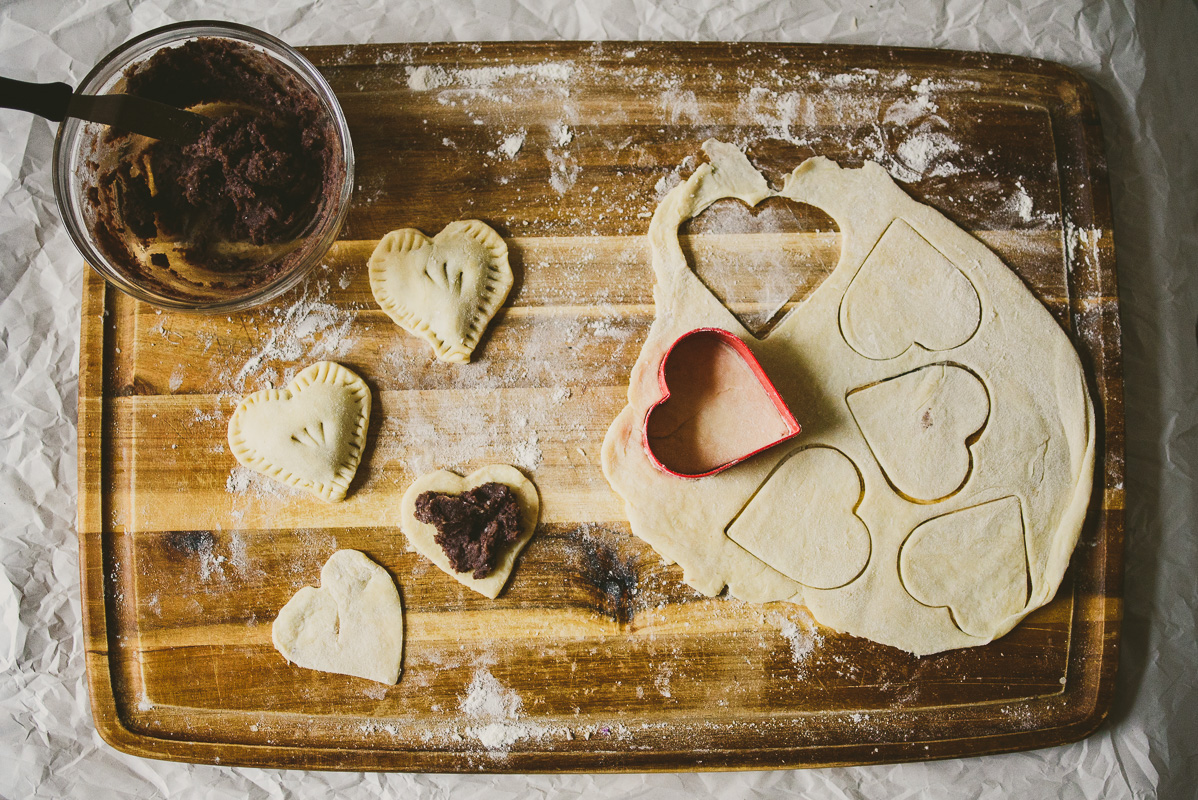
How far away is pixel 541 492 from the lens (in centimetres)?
170

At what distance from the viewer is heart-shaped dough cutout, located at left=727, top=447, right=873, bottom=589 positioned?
5.46ft

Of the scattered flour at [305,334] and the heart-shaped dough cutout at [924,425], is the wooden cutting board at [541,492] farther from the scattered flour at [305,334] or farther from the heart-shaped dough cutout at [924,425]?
the heart-shaped dough cutout at [924,425]

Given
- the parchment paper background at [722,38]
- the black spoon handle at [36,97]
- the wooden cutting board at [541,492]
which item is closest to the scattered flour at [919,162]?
the wooden cutting board at [541,492]

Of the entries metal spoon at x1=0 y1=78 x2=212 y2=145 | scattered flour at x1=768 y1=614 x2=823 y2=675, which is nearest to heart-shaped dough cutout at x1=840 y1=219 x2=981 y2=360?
scattered flour at x1=768 y1=614 x2=823 y2=675

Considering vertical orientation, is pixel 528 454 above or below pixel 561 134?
below

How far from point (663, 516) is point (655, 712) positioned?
481 mm

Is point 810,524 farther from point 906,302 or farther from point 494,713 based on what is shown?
point 494,713

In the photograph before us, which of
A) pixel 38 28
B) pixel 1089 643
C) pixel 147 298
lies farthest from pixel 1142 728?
pixel 38 28

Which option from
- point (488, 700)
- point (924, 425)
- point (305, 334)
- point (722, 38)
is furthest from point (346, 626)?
point (722, 38)

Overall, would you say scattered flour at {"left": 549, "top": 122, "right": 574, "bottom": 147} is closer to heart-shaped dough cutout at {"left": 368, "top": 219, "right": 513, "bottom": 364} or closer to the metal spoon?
heart-shaped dough cutout at {"left": 368, "top": 219, "right": 513, "bottom": 364}

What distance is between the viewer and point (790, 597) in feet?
5.50

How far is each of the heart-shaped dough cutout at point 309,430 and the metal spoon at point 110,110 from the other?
22.2 inches

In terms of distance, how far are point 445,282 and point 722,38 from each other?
1007mm

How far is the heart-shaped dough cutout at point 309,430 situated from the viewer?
164 cm
